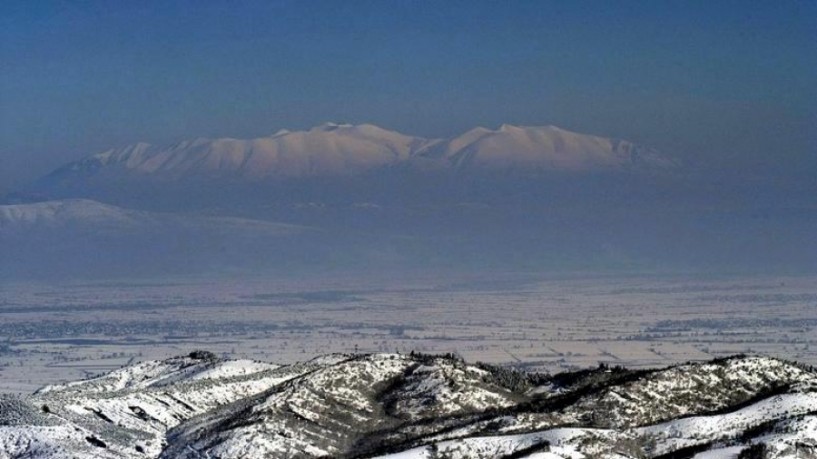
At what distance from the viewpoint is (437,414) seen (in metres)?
70.2

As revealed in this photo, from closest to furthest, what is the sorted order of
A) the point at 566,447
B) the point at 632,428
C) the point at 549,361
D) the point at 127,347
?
the point at 566,447 < the point at 632,428 < the point at 549,361 < the point at 127,347

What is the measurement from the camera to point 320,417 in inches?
2736

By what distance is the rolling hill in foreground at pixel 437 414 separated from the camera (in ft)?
200

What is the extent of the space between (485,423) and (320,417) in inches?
295

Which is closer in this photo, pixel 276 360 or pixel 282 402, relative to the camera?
pixel 282 402

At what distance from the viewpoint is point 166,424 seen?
73.3m

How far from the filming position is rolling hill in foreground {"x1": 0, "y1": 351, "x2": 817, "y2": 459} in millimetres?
60938

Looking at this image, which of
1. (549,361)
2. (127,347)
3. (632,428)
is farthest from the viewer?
(127,347)

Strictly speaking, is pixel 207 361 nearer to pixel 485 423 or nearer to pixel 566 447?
pixel 485 423

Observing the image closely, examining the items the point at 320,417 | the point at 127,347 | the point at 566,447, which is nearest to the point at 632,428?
the point at 566,447

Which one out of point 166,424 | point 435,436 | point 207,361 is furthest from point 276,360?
point 435,436

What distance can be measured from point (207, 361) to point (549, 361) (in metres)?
73.2

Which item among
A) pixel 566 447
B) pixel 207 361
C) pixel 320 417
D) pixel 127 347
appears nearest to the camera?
pixel 566 447

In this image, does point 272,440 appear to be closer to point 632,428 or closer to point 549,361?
point 632,428
